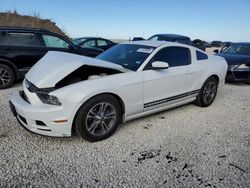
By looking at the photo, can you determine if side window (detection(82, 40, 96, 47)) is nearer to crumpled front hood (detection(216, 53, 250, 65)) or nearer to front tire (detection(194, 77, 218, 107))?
crumpled front hood (detection(216, 53, 250, 65))

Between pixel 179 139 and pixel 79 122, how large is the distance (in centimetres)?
158

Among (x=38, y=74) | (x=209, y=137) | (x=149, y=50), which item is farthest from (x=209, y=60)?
(x=38, y=74)

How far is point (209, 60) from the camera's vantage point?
545cm

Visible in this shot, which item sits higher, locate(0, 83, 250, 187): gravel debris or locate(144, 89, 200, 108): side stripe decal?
locate(144, 89, 200, 108): side stripe decal

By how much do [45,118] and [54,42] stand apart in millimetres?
4617

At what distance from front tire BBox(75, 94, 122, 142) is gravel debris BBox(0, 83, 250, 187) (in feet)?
0.47

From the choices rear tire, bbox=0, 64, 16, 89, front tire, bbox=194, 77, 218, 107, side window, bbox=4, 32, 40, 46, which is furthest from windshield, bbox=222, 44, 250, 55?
rear tire, bbox=0, 64, 16, 89

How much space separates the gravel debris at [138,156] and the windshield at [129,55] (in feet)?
3.46

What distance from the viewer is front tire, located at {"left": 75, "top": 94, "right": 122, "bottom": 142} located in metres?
3.34

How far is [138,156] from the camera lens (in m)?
3.25

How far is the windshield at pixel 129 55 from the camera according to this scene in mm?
4164

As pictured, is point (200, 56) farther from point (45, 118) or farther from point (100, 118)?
point (45, 118)

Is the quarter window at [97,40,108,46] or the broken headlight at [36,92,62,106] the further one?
the quarter window at [97,40,108,46]

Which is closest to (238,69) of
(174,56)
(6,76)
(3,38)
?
(174,56)
